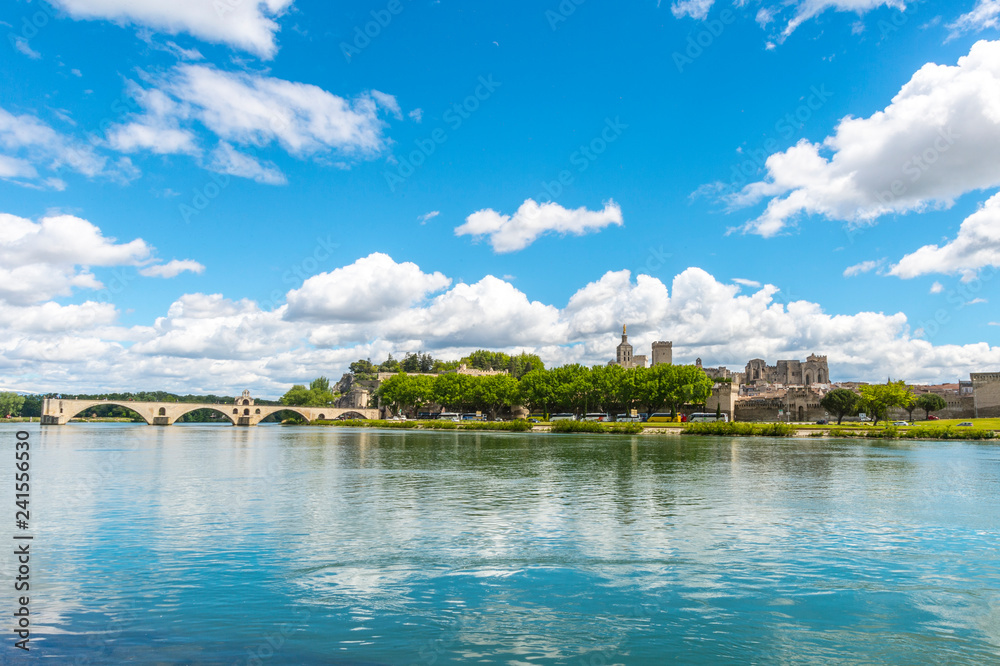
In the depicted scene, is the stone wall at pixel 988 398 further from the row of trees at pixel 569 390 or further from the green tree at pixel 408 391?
the green tree at pixel 408 391

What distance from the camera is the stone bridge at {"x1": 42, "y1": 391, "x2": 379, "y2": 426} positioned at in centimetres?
12589

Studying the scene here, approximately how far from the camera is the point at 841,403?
389 ft

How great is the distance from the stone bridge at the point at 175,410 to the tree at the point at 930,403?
127775 millimetres

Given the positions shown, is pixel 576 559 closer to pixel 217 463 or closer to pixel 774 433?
pixel 217 463

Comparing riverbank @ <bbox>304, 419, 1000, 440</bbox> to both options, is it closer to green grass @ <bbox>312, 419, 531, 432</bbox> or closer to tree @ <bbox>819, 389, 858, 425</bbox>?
green grass @ <bbox>312, 419, 531, 432</bbox>

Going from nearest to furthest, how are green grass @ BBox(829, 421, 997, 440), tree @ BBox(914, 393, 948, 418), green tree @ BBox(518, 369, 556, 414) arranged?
green grass @ BBox(829, 421, 997, 440), tree @ BBox(914, 393, 948, 418), green tree @ BBox(518, 369, 556, 414)

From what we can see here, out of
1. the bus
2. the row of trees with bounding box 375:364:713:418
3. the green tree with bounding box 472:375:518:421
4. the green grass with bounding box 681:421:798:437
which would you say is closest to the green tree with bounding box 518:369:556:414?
the row of trees with bounding box 375:364:713:418

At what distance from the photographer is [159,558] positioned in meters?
16.2

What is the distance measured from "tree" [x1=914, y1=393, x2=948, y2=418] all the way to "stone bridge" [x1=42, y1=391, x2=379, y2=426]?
12777 cm

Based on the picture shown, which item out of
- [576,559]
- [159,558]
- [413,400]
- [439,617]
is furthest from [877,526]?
[413,400]

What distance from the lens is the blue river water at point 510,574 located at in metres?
10.6

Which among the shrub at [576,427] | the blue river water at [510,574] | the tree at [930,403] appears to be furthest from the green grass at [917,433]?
the blue river water at [510,574]

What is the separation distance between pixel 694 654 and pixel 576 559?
619cm

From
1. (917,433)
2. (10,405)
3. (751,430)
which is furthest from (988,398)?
(10,405)
